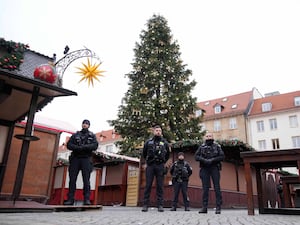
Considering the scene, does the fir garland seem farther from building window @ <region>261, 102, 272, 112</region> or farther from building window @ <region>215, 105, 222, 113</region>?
building window @ <region>215, 105, 222, 113</region>

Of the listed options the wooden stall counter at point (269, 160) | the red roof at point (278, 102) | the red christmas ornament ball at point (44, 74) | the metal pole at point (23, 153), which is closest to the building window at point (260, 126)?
the red roof at point (278, 102)

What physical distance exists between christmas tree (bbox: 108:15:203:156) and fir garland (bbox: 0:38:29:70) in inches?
498

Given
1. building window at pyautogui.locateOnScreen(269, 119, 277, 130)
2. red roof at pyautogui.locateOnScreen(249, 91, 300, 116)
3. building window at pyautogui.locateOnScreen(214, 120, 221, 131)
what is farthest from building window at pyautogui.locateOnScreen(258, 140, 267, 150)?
building window at pyautogui.locateOnScreen(214, 120, 221, 131)

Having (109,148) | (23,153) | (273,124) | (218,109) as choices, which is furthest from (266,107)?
(23,153)

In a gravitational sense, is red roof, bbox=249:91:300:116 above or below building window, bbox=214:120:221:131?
above

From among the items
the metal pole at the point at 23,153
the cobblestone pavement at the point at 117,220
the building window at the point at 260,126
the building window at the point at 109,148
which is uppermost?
the building window at the point at 260,126

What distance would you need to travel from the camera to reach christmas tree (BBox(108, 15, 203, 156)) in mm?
20594

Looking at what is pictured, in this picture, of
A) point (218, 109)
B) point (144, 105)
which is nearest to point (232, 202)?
point (144, 105)

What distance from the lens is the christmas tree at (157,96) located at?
20594mm

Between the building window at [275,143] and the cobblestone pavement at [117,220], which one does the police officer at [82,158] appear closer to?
the cobblestone pavement at [117,220]

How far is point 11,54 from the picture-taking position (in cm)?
620

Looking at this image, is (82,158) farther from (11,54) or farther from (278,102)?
(278,102)

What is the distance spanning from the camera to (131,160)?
17203 mm

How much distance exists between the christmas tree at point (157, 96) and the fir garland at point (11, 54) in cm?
1265
